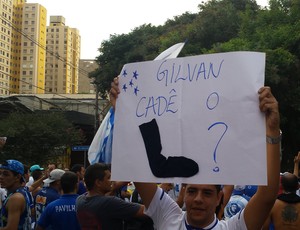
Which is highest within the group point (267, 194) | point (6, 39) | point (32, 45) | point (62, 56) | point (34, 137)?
point (32, 45)

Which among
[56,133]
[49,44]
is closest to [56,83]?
[49,44]

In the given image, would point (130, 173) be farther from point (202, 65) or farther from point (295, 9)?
point (295, 9)

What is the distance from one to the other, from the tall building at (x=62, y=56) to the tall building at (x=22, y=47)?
405 cm

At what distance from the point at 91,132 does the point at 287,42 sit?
19.4m

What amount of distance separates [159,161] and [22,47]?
10828cm

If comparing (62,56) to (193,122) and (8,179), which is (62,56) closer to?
(8,179)

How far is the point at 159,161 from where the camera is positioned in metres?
2.75

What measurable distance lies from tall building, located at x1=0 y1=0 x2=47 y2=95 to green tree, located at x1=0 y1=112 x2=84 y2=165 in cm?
7229

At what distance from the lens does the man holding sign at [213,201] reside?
2.56 meters

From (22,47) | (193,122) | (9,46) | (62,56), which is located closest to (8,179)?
(193,122)

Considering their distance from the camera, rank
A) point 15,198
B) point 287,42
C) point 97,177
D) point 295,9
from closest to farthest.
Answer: point 97,177
point 15,198
point 287,42
point 295,9

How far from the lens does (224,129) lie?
2.55 m

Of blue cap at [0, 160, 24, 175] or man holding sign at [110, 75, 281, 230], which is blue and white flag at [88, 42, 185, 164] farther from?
blue cap at [0, 160, 24, 175]

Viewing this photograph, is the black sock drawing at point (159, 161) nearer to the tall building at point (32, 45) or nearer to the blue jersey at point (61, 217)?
the blue jersey at point (61, 217)
